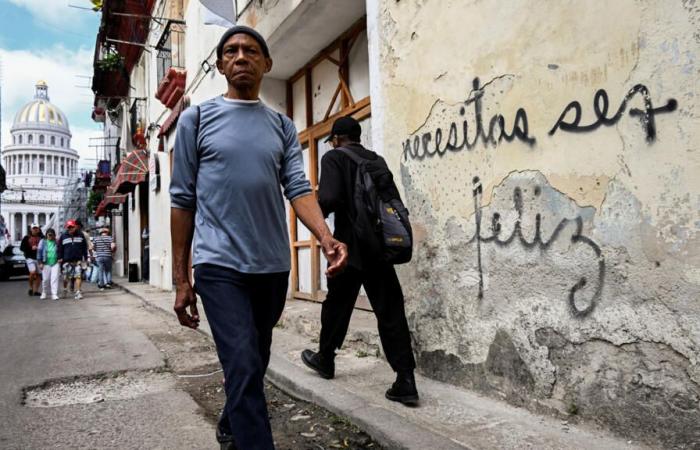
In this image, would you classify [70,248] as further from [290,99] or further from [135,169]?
[290,99]

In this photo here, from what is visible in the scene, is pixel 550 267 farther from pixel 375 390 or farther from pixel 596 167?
pixel 375 390

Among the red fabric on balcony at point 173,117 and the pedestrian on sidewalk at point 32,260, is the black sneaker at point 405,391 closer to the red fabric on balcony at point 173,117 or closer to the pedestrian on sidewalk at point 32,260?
the red fabric on balcony at point 173,117

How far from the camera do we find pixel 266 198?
222cm

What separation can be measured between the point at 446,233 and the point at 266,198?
1.65 meters

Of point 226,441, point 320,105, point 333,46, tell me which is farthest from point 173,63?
point 226,441

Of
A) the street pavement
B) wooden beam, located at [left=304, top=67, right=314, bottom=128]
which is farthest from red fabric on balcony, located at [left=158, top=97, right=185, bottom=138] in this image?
the street pavement

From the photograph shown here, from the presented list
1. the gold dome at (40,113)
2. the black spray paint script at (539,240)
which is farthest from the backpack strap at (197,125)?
the gold dome at (40,113)

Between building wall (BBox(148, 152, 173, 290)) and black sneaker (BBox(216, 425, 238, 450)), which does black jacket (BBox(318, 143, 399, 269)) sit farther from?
building wall (BBox(148, 152, 173, 290))

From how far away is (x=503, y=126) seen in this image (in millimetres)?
3098

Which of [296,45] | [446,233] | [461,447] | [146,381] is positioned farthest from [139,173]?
[461,447]

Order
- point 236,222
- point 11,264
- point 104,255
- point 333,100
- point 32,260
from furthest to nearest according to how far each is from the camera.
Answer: point 11,264
point 104,255
point 32,260
point 333,100
point 236,222

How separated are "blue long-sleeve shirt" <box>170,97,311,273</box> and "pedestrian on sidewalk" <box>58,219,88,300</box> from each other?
434 inches

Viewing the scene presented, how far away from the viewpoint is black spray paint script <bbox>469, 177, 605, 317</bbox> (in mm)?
2570

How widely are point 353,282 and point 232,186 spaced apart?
1440mm
